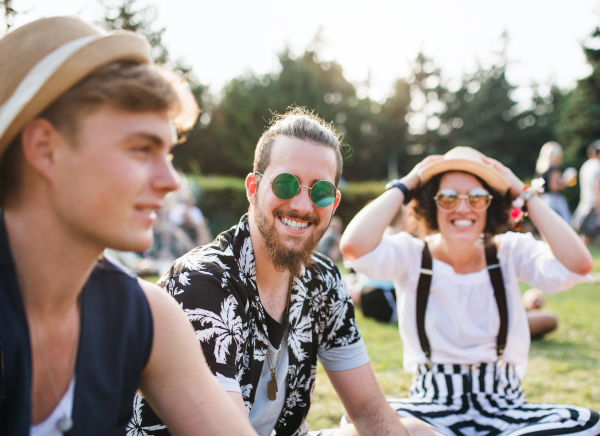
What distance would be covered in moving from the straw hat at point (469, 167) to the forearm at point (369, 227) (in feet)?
1.11

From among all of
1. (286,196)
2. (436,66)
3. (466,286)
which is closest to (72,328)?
(286,196)

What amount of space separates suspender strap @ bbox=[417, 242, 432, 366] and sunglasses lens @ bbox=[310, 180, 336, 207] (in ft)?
3.75

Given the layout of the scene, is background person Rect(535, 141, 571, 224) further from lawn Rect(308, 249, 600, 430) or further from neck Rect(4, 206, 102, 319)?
neck Rect(4, 206, 102, 319)

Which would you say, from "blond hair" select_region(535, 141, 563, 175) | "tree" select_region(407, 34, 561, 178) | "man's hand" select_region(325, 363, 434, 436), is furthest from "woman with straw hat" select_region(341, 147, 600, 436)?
"tree" select_region(407, 34, 561, 178)

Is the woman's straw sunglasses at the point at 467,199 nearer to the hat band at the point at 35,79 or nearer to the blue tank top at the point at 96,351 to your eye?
the blue tank top at the point at 96,351

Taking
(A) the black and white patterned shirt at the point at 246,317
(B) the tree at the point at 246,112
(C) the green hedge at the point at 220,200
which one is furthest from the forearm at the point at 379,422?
(B) the tree at the point at 246,112

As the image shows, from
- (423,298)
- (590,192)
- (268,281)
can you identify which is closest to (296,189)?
(268,281)

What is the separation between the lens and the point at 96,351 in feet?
4.33

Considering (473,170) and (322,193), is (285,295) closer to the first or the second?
(322,193)

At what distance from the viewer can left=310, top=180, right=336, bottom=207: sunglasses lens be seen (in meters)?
2.26

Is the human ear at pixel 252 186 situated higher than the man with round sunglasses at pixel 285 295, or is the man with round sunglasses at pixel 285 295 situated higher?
the human ear at pixel 252 186

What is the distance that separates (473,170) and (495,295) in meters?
0.86

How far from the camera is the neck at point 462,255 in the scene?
10.3ft

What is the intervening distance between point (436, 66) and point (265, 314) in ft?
190
